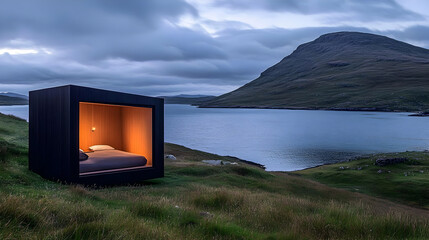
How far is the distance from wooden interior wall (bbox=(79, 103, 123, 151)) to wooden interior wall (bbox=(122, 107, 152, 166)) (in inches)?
18.6

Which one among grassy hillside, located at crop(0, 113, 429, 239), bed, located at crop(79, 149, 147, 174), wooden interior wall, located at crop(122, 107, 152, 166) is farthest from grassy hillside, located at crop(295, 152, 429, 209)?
bed, located at crop(79, 149, 147, 174)

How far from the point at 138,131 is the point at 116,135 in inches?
85.7

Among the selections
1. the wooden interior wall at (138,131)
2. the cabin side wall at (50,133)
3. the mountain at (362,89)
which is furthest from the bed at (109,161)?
the mountain at (362,89)

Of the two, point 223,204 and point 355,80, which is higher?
point 355,80

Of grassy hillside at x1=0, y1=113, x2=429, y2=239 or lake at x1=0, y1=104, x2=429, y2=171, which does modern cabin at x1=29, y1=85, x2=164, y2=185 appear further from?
lake at x1=0, y1=104, x2=429, y2=171

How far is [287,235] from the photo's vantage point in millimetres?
5652

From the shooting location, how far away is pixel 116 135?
653 inches

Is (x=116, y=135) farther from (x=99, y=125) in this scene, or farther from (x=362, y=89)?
(x=362, y=89)

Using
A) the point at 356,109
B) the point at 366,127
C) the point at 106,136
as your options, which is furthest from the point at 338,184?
the point at 356,109

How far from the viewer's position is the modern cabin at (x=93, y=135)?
1119cm

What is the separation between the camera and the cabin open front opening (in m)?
13.4

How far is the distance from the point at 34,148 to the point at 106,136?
3.97 meters

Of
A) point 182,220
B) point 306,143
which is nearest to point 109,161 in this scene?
point 182,220

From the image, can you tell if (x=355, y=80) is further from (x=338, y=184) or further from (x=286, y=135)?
(x=338, y=184)
